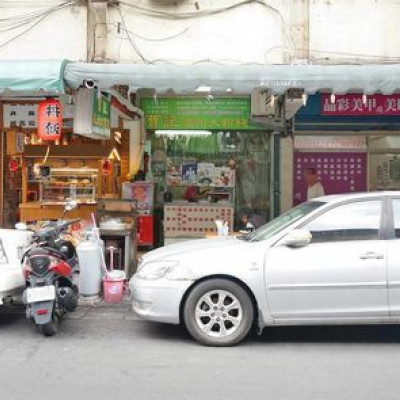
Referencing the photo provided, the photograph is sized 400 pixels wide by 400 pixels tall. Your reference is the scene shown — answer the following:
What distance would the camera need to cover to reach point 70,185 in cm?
1288

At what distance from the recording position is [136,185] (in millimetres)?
12812

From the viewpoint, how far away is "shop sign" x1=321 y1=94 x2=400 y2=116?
12391 mm

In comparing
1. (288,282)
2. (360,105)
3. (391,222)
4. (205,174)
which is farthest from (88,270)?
(360,105)

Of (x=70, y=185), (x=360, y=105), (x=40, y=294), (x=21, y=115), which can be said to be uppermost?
(x=360, y=105)

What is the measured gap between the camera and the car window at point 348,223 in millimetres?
6652

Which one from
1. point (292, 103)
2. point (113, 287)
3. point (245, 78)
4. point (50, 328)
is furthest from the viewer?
point (292, 103)

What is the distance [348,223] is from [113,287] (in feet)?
11.5

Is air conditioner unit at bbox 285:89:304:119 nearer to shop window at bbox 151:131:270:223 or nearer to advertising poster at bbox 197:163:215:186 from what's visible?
shop window at bbox 151:131:270:223

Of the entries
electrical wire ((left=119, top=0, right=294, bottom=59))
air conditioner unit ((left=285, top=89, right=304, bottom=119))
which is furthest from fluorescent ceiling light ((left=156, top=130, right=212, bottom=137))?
electrical wire ((left=119, top=0, right=294, bottom=59))

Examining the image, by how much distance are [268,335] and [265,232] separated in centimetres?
112

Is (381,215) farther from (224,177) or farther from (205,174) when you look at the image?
(205,174)

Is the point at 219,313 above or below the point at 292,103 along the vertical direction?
below

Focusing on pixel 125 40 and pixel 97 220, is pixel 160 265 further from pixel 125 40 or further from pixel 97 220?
pixel 125 40

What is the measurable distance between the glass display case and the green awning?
4.16m
